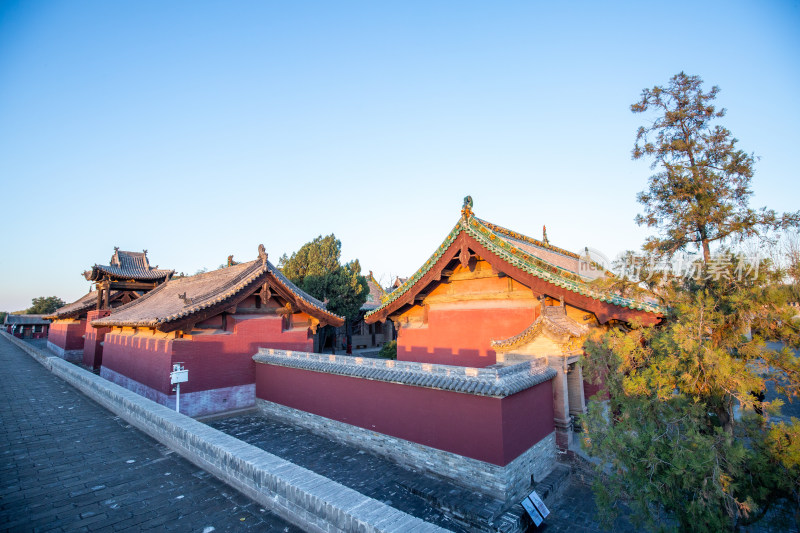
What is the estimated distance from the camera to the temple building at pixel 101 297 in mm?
19594

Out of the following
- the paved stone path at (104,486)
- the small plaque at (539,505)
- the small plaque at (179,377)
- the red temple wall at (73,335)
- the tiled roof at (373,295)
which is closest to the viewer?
the paved stone path at (104,486)

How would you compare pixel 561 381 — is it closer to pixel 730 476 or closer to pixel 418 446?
pixel 418 446

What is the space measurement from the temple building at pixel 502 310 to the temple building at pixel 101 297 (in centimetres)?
1674

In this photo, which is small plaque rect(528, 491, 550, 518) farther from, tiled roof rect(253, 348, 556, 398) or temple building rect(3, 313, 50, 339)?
temple building rect(3, 313, 50, 339)

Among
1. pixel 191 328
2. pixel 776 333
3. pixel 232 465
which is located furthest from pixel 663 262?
pixel 191 328

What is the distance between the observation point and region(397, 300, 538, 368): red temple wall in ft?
31.1

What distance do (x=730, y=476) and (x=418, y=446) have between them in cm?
552

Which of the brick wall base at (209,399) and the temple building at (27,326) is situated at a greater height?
the temple building at (27,326)

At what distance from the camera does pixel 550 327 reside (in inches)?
312

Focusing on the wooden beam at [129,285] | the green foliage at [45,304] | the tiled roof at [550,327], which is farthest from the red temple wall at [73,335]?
the green foliage at [45,304]

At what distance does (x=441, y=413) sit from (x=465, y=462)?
0.99 meters

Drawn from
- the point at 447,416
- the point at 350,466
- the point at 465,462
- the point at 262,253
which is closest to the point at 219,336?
the point at 262,253

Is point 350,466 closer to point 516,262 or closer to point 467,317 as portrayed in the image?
point 467,317

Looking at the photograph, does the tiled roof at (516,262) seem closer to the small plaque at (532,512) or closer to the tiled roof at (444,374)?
the tiled roof at (444,374)
